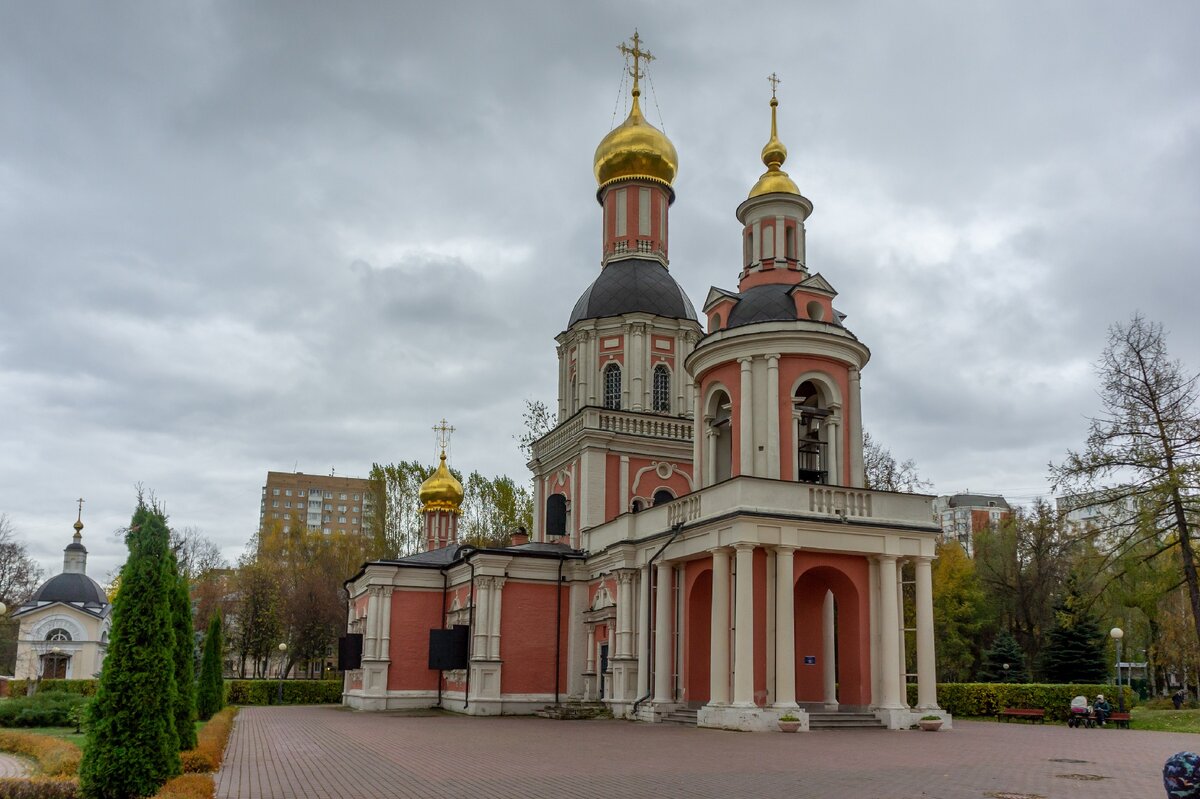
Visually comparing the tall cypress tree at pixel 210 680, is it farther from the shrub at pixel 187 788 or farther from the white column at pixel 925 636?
the white column at pixel 925 636

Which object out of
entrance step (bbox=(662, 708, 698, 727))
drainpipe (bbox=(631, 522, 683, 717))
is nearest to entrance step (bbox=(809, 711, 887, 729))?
entrance step (bbox=(662, 708, 698, 727))

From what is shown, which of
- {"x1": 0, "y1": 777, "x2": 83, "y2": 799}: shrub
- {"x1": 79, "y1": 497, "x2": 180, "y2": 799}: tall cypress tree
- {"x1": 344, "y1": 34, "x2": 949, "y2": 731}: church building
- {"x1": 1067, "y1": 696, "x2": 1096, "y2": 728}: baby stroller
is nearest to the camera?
{"x1": 79, "y1": 497, "x2": 180, "y2": 799}: tall cypress tree

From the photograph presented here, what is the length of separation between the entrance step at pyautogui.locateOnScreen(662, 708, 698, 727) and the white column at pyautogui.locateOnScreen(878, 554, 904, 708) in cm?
421

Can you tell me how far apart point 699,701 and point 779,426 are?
6944 millimetres

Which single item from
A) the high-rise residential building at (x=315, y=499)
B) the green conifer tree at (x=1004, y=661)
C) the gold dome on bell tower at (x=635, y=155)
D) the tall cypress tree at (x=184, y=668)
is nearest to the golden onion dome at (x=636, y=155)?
the gold dome on bell tower at (x=635, y=155)

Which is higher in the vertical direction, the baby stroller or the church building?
the church building

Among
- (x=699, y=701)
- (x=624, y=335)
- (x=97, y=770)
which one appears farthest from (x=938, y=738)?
(x=624, y=335)

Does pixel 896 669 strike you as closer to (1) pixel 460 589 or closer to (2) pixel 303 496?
(1) pixel 460 589

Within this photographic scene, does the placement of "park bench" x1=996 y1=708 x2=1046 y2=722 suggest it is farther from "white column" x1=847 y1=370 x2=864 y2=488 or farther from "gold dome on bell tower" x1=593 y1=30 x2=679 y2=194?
"gold dome on bell tower" x1=593 y1=30 x2=679 y2=194

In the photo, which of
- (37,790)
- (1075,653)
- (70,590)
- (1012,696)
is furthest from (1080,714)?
(70,590)

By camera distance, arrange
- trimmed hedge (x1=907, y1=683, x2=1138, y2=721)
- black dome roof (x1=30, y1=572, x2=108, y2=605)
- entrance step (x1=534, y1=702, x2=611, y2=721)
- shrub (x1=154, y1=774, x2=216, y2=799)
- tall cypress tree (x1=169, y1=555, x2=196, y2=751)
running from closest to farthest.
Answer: shrub (x1=154, y1=774, x2=216, y2=799), tall cypress tree (x1=169, y1=555, x2=196, y2=751), entrance step (x1=534, y1=702, x2=611, y2=721), trimmed hedge (x1=907, y1=683, x2=1138, y2=721), black dome roof (x1=30, y1=572, x2=108, y2=605)

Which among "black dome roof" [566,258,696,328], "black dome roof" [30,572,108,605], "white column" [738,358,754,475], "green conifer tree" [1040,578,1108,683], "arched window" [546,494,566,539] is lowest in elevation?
"green conifer tree" [1040,578,1108,683]

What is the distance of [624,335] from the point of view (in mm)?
34438

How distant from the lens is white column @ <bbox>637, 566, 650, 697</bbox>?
25.7 metres
